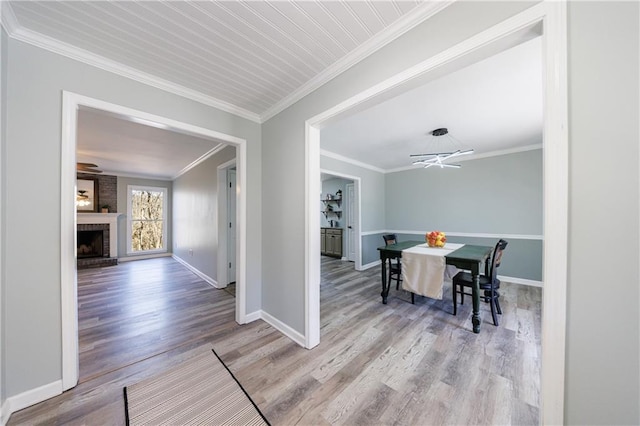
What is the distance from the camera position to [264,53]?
5.59 feet

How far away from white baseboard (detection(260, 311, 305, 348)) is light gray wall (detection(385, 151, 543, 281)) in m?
4.11

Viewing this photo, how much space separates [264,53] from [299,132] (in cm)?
71

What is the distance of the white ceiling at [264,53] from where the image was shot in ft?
4.38

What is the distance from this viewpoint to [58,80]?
5.19ft

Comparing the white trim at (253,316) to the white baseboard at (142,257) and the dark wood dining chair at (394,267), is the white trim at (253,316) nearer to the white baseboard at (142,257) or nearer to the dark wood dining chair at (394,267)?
the dark wood dining chair at (394,267)

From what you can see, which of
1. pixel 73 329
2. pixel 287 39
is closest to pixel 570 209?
pixel 287 39

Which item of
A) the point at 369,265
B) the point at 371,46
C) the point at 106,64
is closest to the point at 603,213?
the point at 371,46

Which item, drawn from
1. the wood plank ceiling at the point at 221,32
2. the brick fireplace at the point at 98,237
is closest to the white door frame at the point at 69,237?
the wood plank ceiling at the point at 221,32

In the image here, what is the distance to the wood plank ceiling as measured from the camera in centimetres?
131

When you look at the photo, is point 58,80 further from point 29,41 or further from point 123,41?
point 123,41

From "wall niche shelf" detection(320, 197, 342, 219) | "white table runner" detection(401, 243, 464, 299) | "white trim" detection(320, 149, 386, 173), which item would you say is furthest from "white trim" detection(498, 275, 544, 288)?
"wall niche shelf" detection(320, 197, 342, 219)

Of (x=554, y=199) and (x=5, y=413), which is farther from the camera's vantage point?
(x=5, y=413)

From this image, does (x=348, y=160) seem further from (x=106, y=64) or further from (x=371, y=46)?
Answer: (x=106, y=64)

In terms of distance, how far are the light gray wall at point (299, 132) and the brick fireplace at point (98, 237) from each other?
19.3 feet
